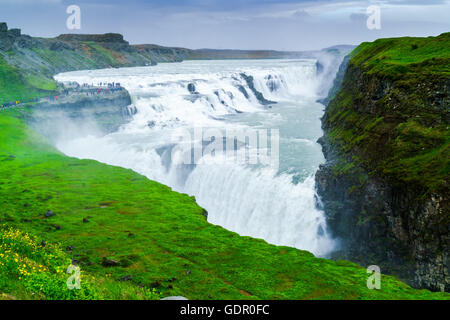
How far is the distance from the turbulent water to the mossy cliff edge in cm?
287

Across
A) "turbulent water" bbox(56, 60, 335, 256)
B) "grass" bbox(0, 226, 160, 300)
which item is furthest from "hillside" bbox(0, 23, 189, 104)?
"grass" bbox(0, 226, 160, 300)

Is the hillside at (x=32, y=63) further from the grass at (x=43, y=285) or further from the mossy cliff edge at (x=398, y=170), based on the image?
the grass at (x=43, y=285)

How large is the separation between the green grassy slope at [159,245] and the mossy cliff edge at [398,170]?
4.83 meters

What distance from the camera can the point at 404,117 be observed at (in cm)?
3061

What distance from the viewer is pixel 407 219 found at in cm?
2444

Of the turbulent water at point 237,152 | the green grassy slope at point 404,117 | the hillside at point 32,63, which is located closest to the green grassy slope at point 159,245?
the turbulent water at point 237,152

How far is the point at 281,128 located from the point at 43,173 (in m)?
34.4

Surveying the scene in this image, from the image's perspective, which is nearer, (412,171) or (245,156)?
(412,171)

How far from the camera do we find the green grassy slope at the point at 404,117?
25566mm

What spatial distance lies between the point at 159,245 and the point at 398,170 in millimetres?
16226

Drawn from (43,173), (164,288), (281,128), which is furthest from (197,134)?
(164,288)

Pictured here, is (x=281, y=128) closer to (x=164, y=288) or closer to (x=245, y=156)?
(x=245, y=156)

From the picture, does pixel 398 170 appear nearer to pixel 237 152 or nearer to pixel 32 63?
pixel 237 152
